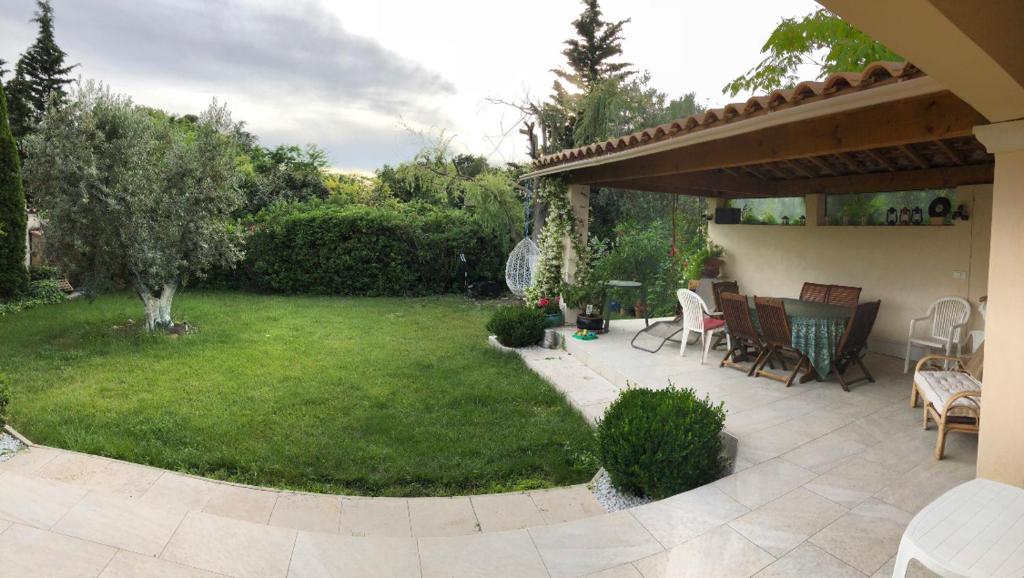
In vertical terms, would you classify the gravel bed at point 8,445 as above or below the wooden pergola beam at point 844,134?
below

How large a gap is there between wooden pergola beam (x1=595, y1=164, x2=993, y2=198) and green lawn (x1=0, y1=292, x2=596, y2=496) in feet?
11.6

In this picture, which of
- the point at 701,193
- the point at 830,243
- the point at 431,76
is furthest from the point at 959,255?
the point at 431,76

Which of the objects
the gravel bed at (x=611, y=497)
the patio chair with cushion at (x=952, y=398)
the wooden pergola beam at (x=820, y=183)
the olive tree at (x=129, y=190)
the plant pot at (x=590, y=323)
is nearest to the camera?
the gravel bed at (x=611, y=497)

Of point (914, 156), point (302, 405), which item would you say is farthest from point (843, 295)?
point (302, 405)

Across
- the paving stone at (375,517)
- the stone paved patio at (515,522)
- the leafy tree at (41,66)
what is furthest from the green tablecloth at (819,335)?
the leafy tree at (41,66)

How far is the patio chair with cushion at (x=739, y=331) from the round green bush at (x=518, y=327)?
8.05 feet

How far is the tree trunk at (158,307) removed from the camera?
7.97 meters

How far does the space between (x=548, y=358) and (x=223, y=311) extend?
659cm

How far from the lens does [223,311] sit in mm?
9984

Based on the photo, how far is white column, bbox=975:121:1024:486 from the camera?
8.61 ft

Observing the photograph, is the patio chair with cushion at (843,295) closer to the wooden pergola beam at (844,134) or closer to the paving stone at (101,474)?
the wooden pergola beam at (844,134)

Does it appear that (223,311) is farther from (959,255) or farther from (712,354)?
(959,255)

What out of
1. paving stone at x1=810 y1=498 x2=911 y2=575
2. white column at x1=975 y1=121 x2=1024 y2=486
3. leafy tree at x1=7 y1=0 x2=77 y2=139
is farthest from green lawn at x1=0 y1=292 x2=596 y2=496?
leafy tree at x1=7 y1=0 x2=77 y2=139

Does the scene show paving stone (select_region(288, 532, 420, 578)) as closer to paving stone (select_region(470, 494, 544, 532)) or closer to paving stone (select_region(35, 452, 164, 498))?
paving stone (select_region(470, 494, 544, 532))
